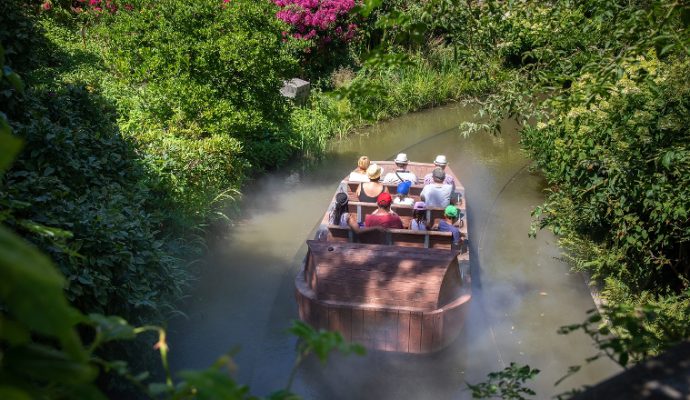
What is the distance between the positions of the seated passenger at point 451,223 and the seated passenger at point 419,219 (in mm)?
243

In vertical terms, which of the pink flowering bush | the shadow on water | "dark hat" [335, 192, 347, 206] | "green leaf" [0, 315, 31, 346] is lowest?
the shadow on water

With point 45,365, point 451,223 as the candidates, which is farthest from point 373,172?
point 45,365

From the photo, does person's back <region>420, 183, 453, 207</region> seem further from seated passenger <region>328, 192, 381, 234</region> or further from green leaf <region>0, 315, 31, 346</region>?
green leaf <region>0, 315, 31, 346</region>

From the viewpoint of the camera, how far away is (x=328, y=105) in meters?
13.6

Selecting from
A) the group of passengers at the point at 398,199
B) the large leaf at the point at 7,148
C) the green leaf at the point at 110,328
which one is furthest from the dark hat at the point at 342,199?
the large leaf at the point at 7,148

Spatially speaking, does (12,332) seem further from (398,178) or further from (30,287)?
(398,178)

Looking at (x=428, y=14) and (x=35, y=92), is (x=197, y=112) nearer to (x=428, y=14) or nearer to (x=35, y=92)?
(x=35, y=92)

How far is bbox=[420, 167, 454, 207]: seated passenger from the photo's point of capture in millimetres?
7752

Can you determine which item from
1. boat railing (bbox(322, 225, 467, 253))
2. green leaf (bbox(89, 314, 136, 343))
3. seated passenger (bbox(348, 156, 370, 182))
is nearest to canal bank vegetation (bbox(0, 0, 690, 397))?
green leaf (bbox(89, 314, 136, 343))

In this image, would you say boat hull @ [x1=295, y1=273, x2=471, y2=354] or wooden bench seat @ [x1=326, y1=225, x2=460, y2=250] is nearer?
boat hull @ [x1=295, y1=273, x2=471, y2=354]

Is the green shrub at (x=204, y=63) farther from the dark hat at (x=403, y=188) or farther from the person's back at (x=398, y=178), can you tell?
the dark hat at (x=403, y=188)

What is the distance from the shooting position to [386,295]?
226 inches

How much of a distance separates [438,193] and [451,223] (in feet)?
1.82

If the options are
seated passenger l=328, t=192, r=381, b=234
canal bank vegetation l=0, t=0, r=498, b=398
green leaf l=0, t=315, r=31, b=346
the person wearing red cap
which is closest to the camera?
green leaf l=0, t=315, r=31, b=346
